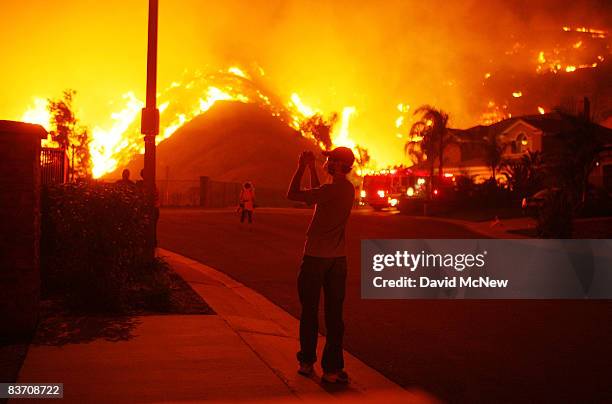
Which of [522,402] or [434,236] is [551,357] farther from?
[434,236]

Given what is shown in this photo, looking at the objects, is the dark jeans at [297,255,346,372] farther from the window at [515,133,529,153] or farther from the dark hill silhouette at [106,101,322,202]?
the dark hill silhouette at [106,101,322,202]

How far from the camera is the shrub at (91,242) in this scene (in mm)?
8445

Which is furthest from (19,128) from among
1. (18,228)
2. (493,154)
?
(493,154)

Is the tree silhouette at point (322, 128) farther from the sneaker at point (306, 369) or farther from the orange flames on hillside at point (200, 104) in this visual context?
the sneaker at point (306, 369)

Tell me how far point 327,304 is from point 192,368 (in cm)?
126

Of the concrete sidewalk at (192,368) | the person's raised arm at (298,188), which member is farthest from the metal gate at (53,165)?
the person's raised arm at (298,188)

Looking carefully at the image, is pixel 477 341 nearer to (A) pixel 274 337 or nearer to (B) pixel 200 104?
(A) pixel 274 337

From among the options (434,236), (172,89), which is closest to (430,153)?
(434,236)

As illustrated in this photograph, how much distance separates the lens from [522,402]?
5.91 metres

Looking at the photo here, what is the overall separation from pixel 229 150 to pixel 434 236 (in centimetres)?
6243

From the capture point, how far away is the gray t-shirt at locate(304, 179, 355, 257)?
6188 mm

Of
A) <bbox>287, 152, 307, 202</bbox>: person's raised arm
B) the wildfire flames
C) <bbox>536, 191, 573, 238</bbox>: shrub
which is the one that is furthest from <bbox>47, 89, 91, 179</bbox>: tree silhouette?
<bbox>287, 152, 307, 202</bbox>: person's raised arm

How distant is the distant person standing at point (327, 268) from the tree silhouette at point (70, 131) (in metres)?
34.9

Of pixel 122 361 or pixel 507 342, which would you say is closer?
pixel 122 361
